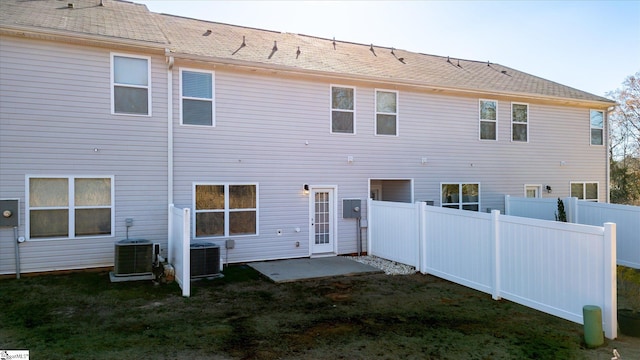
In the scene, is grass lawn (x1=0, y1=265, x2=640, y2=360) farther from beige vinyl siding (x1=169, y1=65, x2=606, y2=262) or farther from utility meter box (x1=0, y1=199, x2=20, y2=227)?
beige vinyl siding (x1=169, y1=65, x2=606, y2=262)

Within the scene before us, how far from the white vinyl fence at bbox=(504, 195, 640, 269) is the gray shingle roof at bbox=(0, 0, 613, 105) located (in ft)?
11.5

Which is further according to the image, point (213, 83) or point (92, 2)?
point (92, 2)

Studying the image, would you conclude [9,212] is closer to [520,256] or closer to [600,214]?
[520,256]

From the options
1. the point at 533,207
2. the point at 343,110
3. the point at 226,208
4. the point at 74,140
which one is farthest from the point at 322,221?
the point at 533,207

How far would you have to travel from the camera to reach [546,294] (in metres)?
5.66

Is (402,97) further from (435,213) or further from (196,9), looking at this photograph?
(196,9)

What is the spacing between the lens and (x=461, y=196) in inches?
470

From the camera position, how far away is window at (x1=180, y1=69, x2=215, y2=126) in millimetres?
8797

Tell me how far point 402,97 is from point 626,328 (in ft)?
24.8

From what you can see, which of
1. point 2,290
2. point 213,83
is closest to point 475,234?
point 213,83

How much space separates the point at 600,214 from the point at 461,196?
3.45 metres

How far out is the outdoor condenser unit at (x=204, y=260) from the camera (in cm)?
789

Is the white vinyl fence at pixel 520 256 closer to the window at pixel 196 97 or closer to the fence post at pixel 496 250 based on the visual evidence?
the fence post at pixel 496 250

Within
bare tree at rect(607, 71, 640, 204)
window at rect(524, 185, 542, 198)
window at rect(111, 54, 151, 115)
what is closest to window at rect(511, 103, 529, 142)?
window at rect(524, 185, 542, 198)
